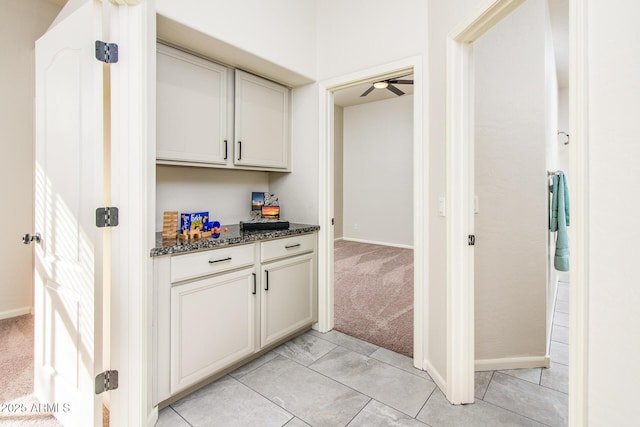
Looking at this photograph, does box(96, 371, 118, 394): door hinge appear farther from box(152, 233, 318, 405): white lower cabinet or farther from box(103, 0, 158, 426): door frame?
box(152, 233, 318, 405): white lower cabinet

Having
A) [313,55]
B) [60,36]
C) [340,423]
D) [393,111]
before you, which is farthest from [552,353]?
[393,111]

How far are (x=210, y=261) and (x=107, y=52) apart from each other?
1.19 metres

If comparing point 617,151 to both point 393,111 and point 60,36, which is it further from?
point 393,111

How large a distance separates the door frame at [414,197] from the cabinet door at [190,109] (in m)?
0.84

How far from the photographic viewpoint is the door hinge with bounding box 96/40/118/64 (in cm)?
143

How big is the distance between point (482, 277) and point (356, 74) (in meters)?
1.81

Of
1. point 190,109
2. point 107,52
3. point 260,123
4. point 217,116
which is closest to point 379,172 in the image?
point 260,123

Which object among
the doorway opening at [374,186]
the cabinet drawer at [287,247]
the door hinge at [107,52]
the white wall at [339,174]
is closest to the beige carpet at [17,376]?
the cabinet drawer at [287,247]

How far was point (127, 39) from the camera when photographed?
4.99 feet

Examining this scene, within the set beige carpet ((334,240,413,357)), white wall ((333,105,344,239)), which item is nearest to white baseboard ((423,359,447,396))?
beige carpet ((334,240,413,357))

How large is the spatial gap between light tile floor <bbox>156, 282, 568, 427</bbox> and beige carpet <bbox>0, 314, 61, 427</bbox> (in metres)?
0.69

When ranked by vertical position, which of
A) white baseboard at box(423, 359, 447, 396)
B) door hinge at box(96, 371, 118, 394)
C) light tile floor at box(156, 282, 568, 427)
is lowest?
light tile floor at box(156, 282, 568, 427)

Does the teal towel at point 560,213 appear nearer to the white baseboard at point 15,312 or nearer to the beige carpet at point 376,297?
the beige carpet at point 376,297

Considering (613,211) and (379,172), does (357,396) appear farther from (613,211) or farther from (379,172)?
(379,172)
